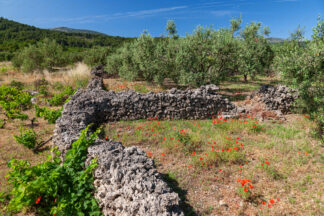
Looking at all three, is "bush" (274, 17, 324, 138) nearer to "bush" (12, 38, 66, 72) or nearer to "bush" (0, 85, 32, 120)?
"bush" (0, 85, 32, 120)

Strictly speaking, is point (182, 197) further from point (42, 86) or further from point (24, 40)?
point (24, 40)

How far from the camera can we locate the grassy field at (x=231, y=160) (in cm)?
450

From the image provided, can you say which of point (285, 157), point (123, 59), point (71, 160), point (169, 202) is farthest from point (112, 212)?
point (123, 59)

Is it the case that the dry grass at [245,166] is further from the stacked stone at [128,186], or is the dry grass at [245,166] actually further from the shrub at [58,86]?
the shrub at [58,86]

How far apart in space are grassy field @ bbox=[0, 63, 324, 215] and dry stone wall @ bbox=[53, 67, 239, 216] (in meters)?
0.88

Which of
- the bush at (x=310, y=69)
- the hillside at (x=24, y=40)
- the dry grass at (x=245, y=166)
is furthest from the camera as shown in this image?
the hillside at (x=24, y=40)

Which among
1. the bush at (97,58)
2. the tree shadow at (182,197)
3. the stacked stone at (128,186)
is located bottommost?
the tree shadow at (182,197)

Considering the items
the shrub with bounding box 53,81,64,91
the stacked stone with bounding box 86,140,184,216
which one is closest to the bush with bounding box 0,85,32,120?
the shrub with bounding box 53,81,64,91

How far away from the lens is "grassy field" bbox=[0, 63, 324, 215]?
450 cm

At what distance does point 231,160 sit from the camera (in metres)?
6.02

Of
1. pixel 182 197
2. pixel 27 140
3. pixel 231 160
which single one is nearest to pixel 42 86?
pixel 27 140

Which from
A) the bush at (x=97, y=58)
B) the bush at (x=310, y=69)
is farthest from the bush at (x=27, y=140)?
the bush at (x=97, y=58)

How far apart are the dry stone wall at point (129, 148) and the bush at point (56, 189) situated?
0.27 metres

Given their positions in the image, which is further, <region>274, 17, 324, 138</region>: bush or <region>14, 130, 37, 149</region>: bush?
<region>274, 17, 324, 138</region>: bush
